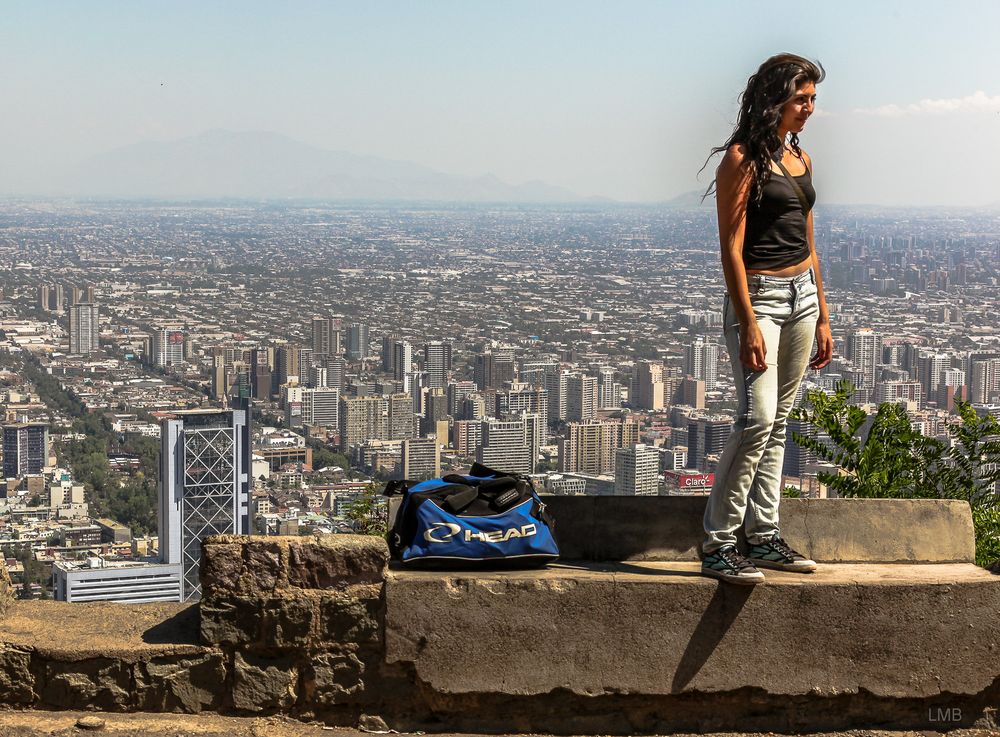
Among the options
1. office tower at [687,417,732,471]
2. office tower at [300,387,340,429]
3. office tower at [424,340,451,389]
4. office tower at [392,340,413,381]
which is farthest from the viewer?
office tower at [392,340,413,381]

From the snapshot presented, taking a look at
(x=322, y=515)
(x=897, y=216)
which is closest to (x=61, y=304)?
(x=897, y=216)

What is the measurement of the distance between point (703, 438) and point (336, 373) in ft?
85.2

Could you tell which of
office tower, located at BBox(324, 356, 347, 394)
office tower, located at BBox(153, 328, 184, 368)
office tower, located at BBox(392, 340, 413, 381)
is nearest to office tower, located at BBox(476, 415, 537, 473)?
office tower, located at BBox(324, 356, 347, 394)

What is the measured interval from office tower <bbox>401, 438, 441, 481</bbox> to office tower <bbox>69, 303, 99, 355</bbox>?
23.5m

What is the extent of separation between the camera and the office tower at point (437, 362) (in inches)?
1946

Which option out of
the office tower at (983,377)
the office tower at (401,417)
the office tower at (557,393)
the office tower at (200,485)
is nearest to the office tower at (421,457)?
the office tower at (401,417)

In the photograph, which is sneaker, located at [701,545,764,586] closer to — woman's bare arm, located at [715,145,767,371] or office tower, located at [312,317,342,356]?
woman's bare arm, located at [715,145,767,371]

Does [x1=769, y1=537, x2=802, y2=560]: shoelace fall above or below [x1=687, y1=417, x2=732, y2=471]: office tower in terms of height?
above

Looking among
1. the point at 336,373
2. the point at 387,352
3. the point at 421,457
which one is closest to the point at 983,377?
the point at 421,457

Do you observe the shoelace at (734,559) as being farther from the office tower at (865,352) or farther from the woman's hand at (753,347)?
the office tower at (865,352)

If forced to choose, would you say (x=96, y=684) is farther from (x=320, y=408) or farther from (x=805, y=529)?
(x=320, y=408)

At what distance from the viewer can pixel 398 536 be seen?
340 cm

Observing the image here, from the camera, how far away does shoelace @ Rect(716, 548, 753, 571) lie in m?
3.23

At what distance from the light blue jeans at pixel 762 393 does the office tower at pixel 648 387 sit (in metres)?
39.2
